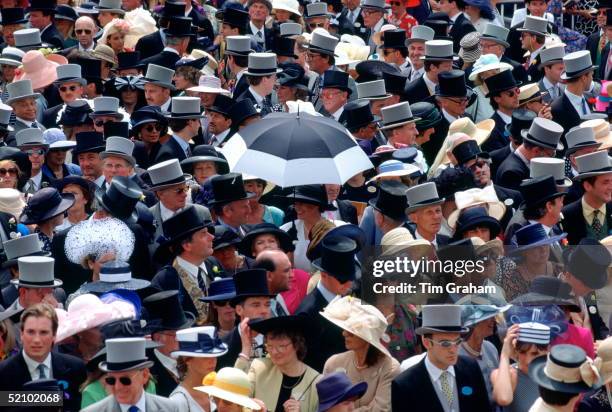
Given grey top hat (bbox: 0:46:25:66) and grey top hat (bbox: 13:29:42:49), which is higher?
grey top hat (bbox: 0:46:25:66)

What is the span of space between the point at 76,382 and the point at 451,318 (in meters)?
2.26

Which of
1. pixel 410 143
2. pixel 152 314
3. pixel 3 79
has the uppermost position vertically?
pixel 152 314

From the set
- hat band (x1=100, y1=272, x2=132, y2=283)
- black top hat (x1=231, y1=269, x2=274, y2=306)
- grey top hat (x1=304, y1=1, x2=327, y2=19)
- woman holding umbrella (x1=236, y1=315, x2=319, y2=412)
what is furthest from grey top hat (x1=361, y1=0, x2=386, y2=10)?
woman holding umbrella (x1=236, y1=315, x2=319, y2=412)

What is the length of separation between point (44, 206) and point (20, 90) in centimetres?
318

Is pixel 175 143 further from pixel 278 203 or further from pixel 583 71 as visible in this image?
pixel 583 71

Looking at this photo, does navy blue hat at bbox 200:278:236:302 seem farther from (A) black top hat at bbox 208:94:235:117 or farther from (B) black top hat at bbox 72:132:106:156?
(A) black top hat at bbox 208:94:235:117

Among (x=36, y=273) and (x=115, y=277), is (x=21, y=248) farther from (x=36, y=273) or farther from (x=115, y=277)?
(x=115, y=277)

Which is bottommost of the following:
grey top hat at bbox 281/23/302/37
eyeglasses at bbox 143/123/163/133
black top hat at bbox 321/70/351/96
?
grey top hat at bbox 281/23/302/37

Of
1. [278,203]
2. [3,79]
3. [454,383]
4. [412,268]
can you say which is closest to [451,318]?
[454,383]

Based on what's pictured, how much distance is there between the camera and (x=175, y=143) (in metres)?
15.4

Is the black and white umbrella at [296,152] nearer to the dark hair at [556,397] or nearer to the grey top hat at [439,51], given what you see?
the grey top hat at [439,51]

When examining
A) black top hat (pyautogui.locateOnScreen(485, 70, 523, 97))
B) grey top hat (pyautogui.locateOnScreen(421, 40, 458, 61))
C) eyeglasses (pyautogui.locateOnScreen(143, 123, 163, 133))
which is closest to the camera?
eyeglasses (pyautogui.locateOnScreen(143, 123, 163, 133))

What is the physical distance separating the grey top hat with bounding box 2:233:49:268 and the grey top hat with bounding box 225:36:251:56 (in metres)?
5.62

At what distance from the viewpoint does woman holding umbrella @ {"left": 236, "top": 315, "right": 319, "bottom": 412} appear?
36.0 ft
